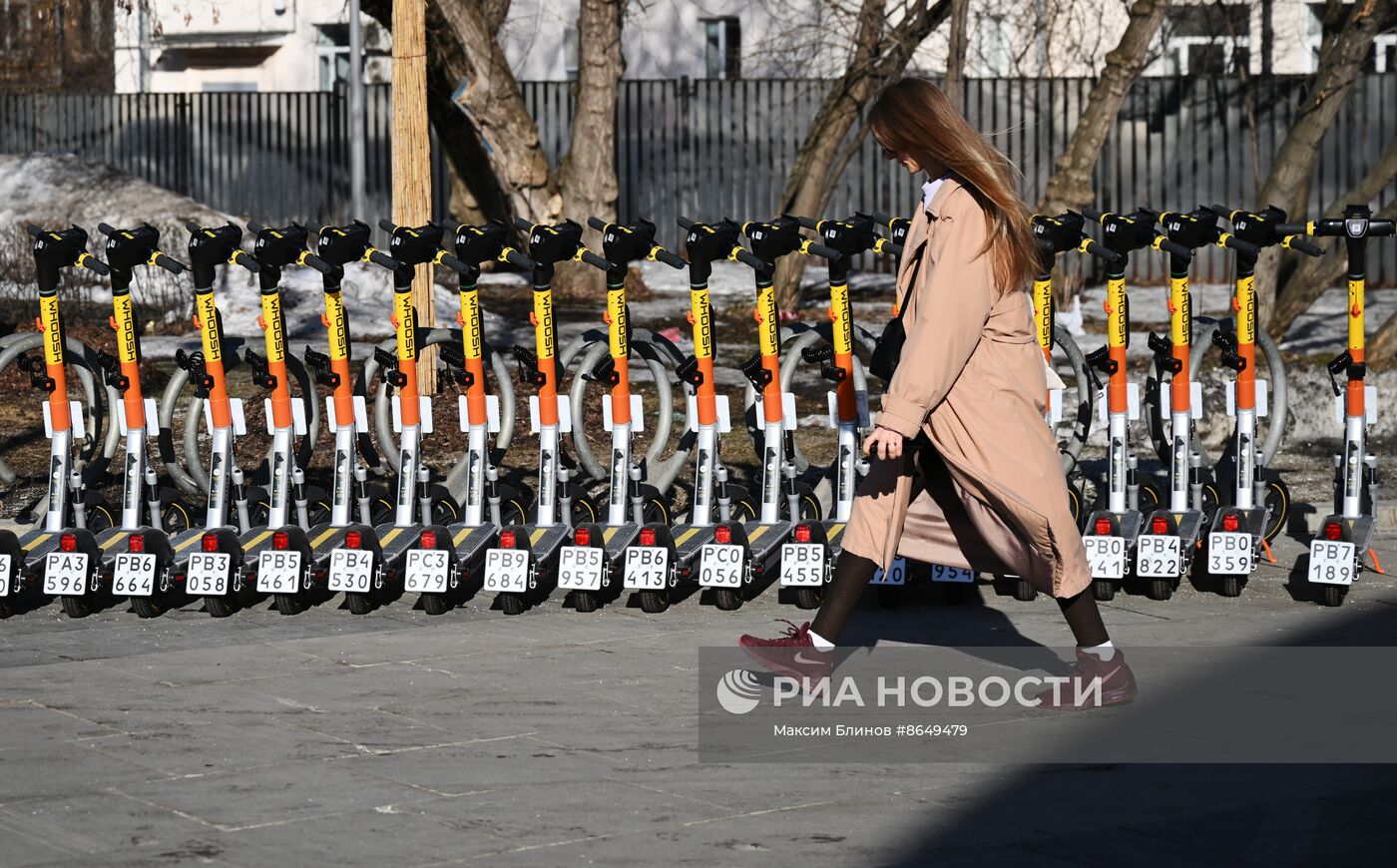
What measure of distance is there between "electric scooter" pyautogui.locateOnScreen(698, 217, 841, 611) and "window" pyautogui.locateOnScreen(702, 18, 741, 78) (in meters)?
23.8

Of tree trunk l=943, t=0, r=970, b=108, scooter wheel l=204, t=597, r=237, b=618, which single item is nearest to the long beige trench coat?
scooter wheel l=204, t=597, r=237, b=618

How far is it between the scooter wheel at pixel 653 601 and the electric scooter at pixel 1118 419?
1698 mm

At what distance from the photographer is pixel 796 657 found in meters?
6.55

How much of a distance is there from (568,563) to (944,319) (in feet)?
7.52

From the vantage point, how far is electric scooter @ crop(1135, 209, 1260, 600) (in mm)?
8094

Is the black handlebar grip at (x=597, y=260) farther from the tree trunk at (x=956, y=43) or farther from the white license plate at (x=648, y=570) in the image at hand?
the tree trunk at (x=956, y=43)

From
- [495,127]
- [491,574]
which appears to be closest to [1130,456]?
[491,574]

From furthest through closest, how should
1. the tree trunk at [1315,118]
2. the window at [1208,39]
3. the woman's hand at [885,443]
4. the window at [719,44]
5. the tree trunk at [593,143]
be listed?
the window at [719,44] < the window at [1208,39] < the tree trunk at [593,143] < the tree trunk at [1315,118] < the woman's hand at [885,443]

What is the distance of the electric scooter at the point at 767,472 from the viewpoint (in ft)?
26.2

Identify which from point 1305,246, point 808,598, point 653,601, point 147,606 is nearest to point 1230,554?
point 1305,246

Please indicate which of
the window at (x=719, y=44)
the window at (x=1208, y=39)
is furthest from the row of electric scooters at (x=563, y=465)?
the window at (x=719, y=44)

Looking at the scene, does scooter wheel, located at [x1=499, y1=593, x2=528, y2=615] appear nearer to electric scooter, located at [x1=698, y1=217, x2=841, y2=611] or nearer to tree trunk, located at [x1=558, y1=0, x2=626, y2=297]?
electric scooter, located at [x1=698, y1=217, x2=841, y2=611]

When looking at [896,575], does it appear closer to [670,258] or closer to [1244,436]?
[670,258]

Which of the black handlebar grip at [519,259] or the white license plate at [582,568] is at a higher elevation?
the black handlebar grip at [519,259]
